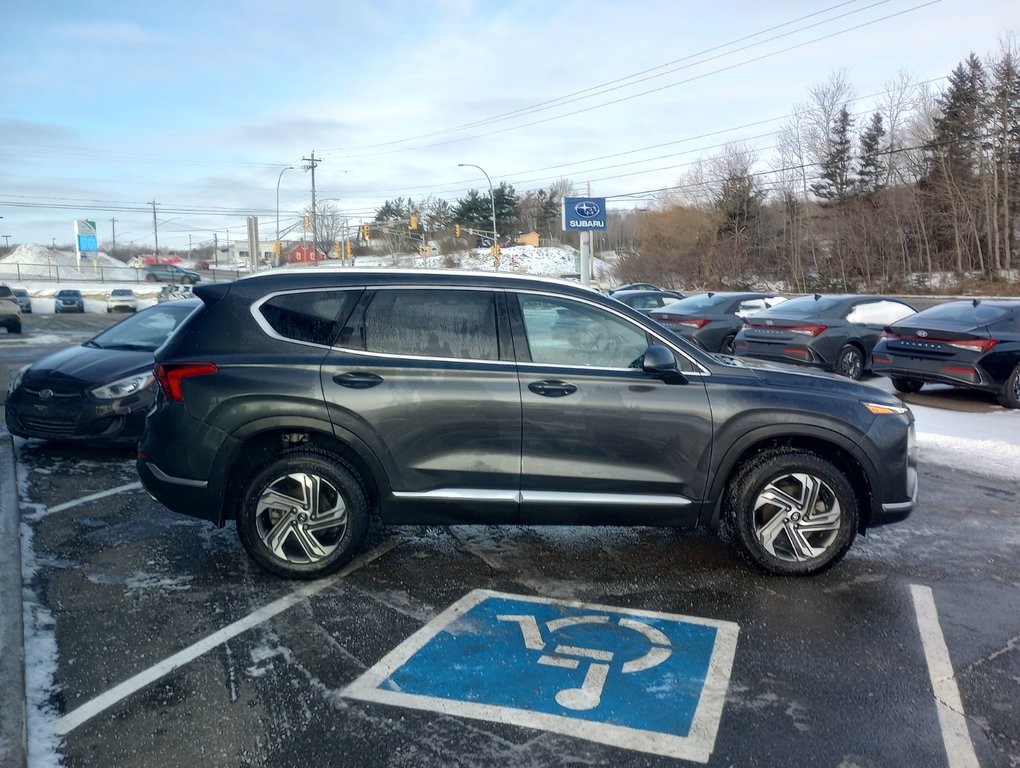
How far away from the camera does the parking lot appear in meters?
3.20

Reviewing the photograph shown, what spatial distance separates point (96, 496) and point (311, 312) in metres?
3.01

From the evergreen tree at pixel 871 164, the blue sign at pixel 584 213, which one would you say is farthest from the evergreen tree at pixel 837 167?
the blue sign at pixel 584 213

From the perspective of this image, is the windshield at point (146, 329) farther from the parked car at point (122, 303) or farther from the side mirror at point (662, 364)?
the parked car at point (122, 303)

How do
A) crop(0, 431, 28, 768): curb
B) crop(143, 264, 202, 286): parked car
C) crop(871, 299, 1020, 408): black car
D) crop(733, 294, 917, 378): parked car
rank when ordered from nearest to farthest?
crop(0, 431, 28, 768): curb → crop(871, 299, 1020, 408): black car → crop(733, 294, 917, 378): parked car → crop(143, 264, 202, 286): parked car

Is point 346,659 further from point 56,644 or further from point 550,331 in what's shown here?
point 550,331

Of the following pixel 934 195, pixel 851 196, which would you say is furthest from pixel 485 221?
pixel 934 195

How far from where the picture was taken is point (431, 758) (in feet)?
10.2

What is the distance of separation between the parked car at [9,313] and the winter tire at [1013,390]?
27.1m

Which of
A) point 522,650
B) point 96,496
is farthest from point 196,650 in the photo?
point 96,496

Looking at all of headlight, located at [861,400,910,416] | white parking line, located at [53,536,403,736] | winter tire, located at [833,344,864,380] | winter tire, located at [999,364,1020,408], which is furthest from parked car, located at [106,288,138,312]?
headlight, located at [861,400,910,416]

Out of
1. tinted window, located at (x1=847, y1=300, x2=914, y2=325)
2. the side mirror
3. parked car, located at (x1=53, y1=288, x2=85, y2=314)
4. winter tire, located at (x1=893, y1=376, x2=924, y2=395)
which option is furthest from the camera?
parked car, located at (x1=53, y1=288, x2=85, y2=314)

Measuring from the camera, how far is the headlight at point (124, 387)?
768 cm

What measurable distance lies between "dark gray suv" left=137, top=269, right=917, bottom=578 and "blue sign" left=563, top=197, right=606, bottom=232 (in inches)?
613

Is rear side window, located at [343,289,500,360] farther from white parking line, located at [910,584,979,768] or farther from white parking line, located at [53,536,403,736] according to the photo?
white parking line, located at [910,584,979,768]
